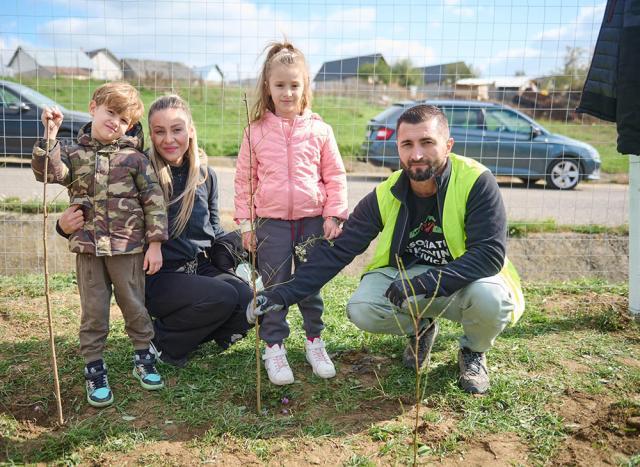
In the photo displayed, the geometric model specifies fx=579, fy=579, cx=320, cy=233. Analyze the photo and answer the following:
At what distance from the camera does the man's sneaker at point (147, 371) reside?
112 inches

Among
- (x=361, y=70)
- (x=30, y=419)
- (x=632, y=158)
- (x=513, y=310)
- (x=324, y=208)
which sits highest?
(x=361, y=70)

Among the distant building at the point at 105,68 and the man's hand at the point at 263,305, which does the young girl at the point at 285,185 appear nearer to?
the man's hand at the point at 263,305

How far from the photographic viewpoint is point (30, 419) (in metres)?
2.56

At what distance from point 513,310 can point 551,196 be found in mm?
6708

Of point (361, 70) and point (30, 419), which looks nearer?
point (30, 419)

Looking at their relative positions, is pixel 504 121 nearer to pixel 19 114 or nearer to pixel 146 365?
pixel 19 114

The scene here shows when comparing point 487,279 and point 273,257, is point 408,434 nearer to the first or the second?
point 487,279

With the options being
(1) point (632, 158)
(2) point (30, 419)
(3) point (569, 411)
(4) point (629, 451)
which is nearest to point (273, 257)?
(2) point (30, 419)

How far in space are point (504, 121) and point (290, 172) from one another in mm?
6661

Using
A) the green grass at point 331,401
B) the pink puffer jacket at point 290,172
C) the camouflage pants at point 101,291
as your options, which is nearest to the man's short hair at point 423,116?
the pink puffer jacket at point 290,172

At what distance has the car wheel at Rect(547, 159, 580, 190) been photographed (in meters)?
9.39

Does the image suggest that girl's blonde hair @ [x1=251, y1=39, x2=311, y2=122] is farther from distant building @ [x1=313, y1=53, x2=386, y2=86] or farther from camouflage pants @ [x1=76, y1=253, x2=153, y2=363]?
distant building @ [x1=313, y1=53, x2=386, y2=86]

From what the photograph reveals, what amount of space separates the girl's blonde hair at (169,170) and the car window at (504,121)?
649 centimetres

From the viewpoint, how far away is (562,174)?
9.65m
